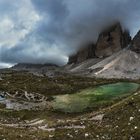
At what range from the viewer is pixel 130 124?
46.1m

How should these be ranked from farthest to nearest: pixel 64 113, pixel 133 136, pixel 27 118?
pixel 64 113 → pixel 27 118 → pixel 133 136

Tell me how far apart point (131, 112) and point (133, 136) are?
15.3 meters

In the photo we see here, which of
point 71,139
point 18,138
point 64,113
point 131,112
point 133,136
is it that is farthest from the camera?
point 64,113

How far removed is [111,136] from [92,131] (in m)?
5.19

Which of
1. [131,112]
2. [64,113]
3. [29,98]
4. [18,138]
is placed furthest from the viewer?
[29,98]

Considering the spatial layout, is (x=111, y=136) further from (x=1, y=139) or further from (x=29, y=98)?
(x=29, y=98)

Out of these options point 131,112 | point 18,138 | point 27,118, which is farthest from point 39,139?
point 27,118

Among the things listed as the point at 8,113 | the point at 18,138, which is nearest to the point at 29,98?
the point at 8,113

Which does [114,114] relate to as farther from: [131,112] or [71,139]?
[71,139]

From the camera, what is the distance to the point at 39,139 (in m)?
45.9

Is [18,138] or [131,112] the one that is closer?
[18,138]

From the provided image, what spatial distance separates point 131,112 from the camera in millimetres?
54875

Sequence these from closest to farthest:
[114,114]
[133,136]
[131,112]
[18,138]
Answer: [133,136], [18,138], [131,112], [114,114]

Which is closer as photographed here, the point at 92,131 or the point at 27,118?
the point at 92,131
